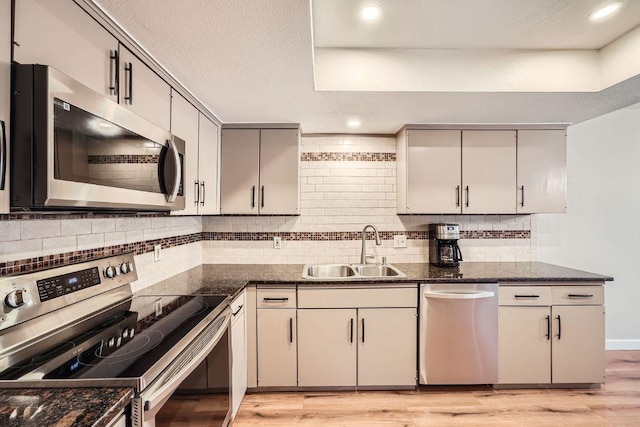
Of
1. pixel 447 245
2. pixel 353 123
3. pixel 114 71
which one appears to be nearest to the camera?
pixel 114 71

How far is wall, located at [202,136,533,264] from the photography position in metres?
3.07

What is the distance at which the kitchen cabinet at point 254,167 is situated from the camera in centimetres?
276

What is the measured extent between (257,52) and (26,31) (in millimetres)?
869

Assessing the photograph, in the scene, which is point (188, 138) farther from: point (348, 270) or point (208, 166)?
point (348, 270)

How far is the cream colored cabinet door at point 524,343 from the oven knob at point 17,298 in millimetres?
2752

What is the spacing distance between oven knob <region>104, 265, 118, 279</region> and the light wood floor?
1.23 metres

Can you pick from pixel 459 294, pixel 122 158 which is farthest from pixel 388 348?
pixel 122 158

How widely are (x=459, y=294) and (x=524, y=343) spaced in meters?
0.62

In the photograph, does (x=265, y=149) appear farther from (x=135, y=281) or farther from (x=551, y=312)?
(x=551, y=312)

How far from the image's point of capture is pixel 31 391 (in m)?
0.88

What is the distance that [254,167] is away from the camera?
2.76m

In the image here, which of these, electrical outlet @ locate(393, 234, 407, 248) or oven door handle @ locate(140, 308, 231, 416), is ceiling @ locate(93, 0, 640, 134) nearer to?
electrical outlet @ locate(393, 234, 407, 248)

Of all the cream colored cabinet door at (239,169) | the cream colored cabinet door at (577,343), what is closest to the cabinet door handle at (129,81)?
the cream colored cabinet door at (239,169)

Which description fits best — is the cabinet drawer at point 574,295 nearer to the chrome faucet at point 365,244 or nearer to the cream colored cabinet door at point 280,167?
the chrome faucet at point 365,244
